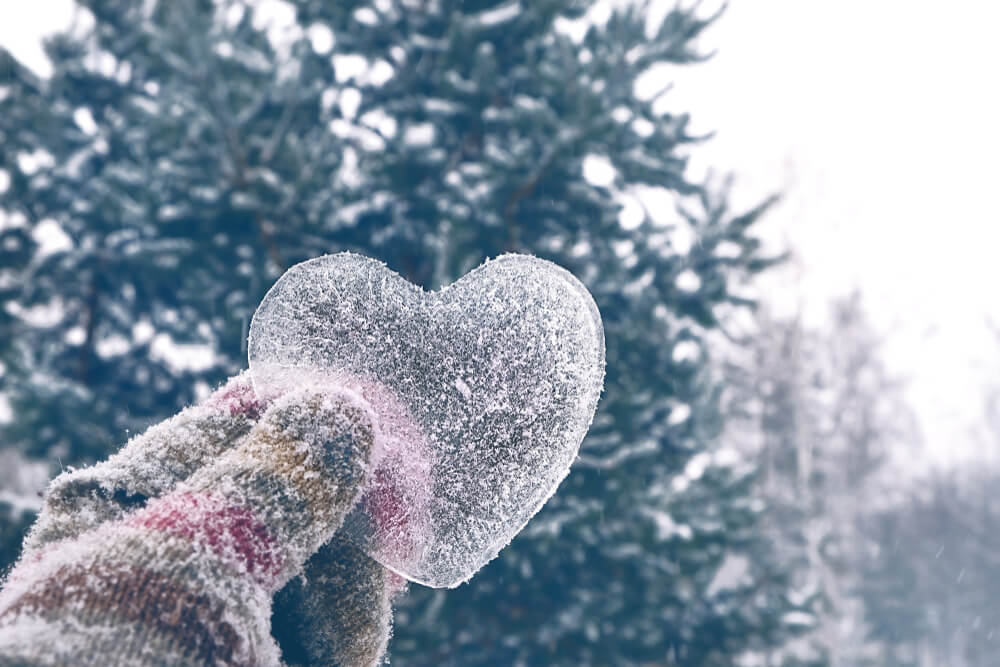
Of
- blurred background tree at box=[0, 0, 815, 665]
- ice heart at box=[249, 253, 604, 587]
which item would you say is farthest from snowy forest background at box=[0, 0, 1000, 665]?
ice heart at box=[249, 253, 604, 587]

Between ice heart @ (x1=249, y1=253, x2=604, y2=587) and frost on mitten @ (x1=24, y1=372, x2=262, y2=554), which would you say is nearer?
frost on mitten @ (x1=24, y1=372, x2=262, y2=554)

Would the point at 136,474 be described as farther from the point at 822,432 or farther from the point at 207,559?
the point at 822,432

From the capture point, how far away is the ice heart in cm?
109

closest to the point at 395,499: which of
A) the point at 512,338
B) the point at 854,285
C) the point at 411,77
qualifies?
the point at 512,338

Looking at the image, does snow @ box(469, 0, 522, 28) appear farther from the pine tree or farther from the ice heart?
the pine tree

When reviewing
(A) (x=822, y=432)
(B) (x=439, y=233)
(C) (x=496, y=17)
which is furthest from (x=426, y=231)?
(A) (x=822, y=432)

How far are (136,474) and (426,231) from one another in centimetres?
343

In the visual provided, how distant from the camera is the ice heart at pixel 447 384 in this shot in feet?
3.59

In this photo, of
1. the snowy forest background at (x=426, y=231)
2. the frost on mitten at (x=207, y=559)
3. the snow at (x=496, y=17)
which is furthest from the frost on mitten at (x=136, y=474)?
the snow at (x=496, y=17)

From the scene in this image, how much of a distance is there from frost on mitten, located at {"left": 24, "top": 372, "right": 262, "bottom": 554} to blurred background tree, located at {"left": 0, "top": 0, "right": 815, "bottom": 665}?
112 inches

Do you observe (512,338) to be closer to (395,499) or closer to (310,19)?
(395,499)

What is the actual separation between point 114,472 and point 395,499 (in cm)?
37

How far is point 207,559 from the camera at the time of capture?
0.80 meters

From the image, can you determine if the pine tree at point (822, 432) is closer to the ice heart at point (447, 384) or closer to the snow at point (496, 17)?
the snow at point (496, 17)
